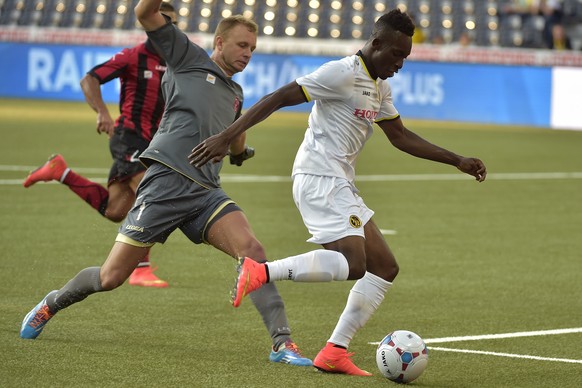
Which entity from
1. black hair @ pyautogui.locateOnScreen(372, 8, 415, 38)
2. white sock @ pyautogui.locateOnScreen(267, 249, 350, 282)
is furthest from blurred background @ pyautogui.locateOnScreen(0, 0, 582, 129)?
white sock @ pyautogui.locateOnScreen(267, 249, 350, 282)

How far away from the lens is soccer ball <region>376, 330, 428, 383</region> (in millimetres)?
6590

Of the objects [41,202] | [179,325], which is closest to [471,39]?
[41,202]

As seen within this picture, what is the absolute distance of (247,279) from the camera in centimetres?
617

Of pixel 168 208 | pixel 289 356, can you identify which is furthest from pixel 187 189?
pixel 289 356

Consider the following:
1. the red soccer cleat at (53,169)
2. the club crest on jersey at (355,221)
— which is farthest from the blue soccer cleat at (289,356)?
the red soccer cleat at (53,169)

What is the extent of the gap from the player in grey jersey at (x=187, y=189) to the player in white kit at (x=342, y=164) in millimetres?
436

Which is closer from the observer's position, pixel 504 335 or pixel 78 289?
pixel 78 289

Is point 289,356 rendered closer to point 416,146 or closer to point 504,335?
point 416,146

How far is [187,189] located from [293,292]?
9.02 ft

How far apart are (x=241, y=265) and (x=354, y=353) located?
4.72ft

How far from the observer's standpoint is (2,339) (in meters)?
7.43

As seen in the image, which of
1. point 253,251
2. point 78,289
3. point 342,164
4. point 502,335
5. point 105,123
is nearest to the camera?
point 342,164

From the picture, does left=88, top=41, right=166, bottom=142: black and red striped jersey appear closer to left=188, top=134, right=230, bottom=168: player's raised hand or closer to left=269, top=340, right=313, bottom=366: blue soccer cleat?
left=269, top=340, right=313, bottom=366: blue soccer cleat

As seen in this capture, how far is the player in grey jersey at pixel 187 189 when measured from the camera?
23.3ft
